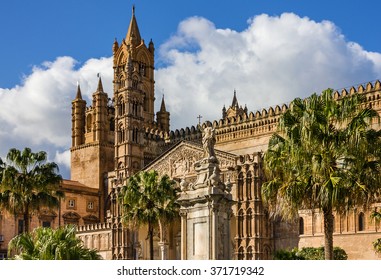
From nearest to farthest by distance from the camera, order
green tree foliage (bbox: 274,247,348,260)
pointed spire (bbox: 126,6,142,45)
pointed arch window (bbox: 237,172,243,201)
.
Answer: green tree foliage (bbox: 274,247,348,260) → pointed arch window (bbox: 237,172,243,201) → pointed spire (bbox: 126,6,142,45)

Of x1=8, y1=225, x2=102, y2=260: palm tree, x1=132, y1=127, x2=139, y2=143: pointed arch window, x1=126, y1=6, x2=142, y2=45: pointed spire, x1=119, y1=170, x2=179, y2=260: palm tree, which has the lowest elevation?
x1=8, y1=225, x2=102, y2=260: palm tree

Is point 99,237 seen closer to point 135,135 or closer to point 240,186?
point 135,135

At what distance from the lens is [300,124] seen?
2708 centimetres

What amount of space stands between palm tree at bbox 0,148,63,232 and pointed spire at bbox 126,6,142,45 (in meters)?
43.2

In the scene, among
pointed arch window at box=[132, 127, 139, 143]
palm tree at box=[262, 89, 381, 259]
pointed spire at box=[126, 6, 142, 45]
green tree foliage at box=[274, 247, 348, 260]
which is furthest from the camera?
pointed spire at box=[126, 6, 142, 45]

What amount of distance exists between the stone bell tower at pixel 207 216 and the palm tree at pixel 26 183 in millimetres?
19866

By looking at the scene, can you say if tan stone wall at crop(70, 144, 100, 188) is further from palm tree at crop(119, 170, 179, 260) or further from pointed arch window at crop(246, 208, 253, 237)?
palm tree at crop(119, 170, 179, 260)

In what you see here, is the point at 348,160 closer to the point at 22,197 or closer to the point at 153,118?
the point at 22,197

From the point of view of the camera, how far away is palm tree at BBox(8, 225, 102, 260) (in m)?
26.4

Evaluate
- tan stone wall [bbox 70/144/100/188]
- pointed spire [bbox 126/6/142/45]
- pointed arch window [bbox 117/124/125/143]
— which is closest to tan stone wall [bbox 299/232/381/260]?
pointed arch window [bbox 117/124/125/143]

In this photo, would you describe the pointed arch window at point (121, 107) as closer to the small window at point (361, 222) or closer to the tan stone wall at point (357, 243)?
the tan stone wall at point (357, 243)

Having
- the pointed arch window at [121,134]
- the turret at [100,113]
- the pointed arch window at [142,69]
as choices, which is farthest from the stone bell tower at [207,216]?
the pointed arch window at [142,69]

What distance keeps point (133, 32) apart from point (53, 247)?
211ft
